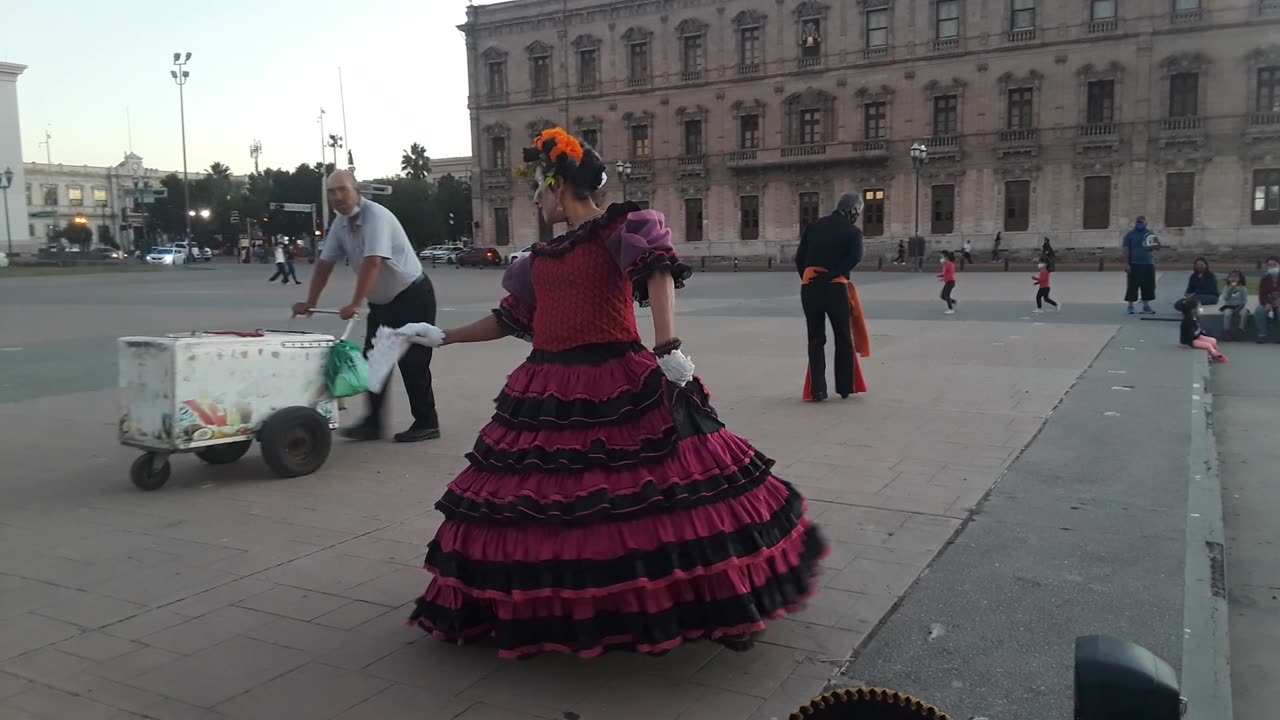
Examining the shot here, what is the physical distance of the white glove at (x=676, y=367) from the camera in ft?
10.7

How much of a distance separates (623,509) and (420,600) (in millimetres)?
882

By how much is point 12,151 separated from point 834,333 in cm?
9158

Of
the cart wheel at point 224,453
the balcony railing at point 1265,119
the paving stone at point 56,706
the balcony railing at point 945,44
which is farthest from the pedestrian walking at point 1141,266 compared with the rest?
the balcony railing at point 945,44

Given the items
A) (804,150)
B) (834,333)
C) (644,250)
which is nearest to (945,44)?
(804,150)

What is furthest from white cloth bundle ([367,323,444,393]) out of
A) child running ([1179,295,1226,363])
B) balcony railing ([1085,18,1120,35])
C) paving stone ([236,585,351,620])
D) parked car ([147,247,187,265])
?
parked car ([147,247,187,265])

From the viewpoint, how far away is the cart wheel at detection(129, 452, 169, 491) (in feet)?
18.5

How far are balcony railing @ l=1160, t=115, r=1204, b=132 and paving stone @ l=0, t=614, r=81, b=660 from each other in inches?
1820

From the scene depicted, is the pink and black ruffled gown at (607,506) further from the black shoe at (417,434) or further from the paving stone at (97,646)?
the black shoe at (417,434)

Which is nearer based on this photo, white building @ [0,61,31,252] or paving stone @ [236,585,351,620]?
paving stone @ [236,585,351,620]

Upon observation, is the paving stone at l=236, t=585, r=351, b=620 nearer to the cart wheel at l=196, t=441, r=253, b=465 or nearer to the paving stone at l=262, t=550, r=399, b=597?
the paving stone at l=262, t=550, r=399, b=597

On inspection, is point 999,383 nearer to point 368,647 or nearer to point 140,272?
point 368,647

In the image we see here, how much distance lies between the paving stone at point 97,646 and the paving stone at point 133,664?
0.16 ft

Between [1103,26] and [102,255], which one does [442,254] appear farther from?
[1103,26]

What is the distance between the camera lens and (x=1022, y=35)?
43.4 meters
